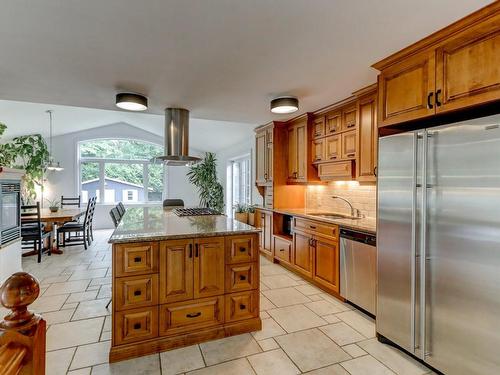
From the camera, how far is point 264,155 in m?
4.81

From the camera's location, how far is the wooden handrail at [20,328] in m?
0.70

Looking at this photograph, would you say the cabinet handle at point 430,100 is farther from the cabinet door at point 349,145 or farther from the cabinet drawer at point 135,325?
the cabinet drawer at point 135,325

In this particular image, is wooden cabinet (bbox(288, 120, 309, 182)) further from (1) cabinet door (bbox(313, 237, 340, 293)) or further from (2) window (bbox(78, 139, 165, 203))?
(2) window (bbox(78, 139, 165, 203))

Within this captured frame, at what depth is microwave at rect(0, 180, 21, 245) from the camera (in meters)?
3.06

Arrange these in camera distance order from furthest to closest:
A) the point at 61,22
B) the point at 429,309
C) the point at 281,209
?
the point at 281,209, the point at 429,309, the point at 61,22

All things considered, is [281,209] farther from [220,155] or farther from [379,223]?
[220,155]

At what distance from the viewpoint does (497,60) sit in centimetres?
158

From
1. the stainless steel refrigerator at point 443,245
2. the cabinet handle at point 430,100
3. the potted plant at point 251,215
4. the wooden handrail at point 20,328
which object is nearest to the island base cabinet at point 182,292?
the stainless steel refrigerator at point 443,245

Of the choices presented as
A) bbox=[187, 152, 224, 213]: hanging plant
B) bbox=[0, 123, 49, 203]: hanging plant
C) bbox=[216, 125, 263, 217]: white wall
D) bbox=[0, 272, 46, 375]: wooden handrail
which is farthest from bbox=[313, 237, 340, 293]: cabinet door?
bbox=[0, 123, 49, 203]: hanging plant

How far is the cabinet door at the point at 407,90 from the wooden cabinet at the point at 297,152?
5.64ft

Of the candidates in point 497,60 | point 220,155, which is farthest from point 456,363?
point 220,155

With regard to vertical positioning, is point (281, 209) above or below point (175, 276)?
above

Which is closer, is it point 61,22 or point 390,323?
point 61,22

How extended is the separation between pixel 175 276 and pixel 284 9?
2049mm
